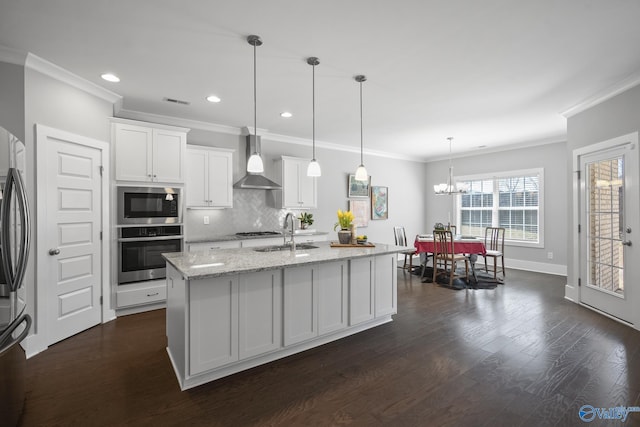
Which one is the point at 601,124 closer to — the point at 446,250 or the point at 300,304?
the point at 446,250

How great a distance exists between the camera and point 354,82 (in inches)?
137

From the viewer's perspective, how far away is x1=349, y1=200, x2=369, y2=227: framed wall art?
6.92 m

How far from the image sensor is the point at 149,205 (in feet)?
13.2

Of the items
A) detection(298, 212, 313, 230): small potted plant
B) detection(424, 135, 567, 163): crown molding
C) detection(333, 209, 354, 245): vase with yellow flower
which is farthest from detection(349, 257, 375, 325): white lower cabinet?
detection(424, 135, 567, 163): crown molding

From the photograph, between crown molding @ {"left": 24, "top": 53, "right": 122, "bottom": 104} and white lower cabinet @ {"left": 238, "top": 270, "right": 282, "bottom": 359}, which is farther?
crown molding @ {"left": 24, "top": 53, "right": 122, "bottom": 104}

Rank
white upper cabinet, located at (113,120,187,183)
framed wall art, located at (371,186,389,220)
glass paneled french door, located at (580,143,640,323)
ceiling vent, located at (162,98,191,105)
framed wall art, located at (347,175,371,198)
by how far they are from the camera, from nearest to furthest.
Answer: glass paneled french door, located at (580,143,640,323) → white upper cabinet, located at (113,120,187,183) → ceiling vent, located at (162,98,191,105) → framed wall art, located at (347,175,371,198) → framed wall art, located at (371,186,389,220)

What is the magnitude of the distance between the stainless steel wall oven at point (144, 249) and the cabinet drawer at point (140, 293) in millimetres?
81

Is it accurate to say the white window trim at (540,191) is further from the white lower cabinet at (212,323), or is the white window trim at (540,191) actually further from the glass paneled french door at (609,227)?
the white lower cabinet at (212,323)

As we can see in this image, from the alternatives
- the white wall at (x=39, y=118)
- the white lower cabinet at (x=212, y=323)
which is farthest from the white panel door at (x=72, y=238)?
the white lower cabinet at (x=212, y=323)

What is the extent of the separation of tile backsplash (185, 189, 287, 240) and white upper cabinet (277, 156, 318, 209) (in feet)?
0.95

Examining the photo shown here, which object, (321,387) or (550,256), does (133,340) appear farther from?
(550,256)

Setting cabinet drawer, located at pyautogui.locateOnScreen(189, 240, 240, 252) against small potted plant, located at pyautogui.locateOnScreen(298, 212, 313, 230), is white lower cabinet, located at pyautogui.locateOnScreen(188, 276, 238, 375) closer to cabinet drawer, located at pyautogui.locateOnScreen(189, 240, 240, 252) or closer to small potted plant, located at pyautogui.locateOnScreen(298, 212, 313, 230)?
cabinet drawer, located at pyautogui.locateOnScreen(189, 240, 240, 252)

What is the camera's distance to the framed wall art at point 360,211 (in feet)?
22.7

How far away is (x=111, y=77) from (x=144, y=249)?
2.04m
